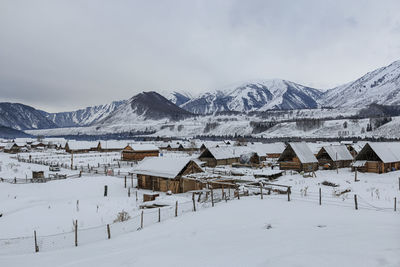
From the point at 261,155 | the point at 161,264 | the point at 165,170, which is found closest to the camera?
the point at 161,264

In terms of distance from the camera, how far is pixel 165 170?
31156 mm

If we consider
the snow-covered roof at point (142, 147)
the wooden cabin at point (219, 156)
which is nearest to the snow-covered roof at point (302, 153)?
the wooden cabin at point (219, 156)

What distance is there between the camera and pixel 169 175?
30.1 m

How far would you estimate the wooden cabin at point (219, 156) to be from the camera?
5730cm

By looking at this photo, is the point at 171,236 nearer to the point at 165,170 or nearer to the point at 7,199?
the point at 165,170

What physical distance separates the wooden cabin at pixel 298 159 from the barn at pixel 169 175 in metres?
21.3

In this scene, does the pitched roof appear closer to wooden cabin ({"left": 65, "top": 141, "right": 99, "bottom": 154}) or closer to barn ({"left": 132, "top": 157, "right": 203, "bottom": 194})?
barn ({"left": 132, "top": 157, "right": 203, "bottom": 194})

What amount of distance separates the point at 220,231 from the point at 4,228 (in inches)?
594

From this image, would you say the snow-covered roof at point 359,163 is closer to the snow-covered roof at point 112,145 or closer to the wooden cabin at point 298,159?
the wooden cabin at point 298,159

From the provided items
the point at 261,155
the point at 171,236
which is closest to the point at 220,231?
the point at 171,236

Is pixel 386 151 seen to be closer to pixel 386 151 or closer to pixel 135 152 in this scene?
pixel 386 151

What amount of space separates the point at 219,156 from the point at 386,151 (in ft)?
92.8

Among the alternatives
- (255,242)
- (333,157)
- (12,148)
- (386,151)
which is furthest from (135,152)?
(255,242)

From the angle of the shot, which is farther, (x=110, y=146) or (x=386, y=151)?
(x=110, y=146)
